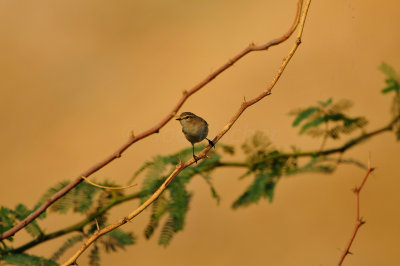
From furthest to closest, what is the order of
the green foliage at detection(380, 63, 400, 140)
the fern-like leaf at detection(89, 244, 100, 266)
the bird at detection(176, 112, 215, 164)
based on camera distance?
the green foliage at detection(380, 63, 400, 140)
the bird at detection(176, 112, 215, 164)
the fern-like leaf at detection(89, 244, 100, 266)

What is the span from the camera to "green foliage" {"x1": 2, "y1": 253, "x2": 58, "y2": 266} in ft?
6.11

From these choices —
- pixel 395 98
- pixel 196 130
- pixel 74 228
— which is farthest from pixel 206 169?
pixel 395 98

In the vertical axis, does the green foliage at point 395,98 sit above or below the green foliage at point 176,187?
above

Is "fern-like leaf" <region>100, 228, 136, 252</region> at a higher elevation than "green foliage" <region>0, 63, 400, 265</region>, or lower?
lower

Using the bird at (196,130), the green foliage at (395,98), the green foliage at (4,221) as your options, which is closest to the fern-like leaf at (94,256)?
the green foliage at (4,221)

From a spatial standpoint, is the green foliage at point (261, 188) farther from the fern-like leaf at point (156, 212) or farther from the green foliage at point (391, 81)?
the green foliage at point (391, 81)

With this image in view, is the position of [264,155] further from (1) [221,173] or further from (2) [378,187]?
(1) [221,173]

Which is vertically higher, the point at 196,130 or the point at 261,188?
the point at 196,130

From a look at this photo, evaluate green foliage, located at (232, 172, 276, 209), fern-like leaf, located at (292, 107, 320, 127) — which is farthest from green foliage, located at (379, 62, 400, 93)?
green foliage, located at (232, 172, 276, 209)

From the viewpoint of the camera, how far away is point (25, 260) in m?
1.88

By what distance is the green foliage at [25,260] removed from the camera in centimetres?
186

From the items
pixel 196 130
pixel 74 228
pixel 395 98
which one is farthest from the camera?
pixel 395 98

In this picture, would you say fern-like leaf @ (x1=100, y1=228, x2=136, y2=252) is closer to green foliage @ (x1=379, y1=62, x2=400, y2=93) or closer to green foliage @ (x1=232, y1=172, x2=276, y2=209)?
green foliage @ (x1=232, y1=172, x2=276, y2=209)

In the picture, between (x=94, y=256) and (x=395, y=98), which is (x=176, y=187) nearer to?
(x=94, y=256)
